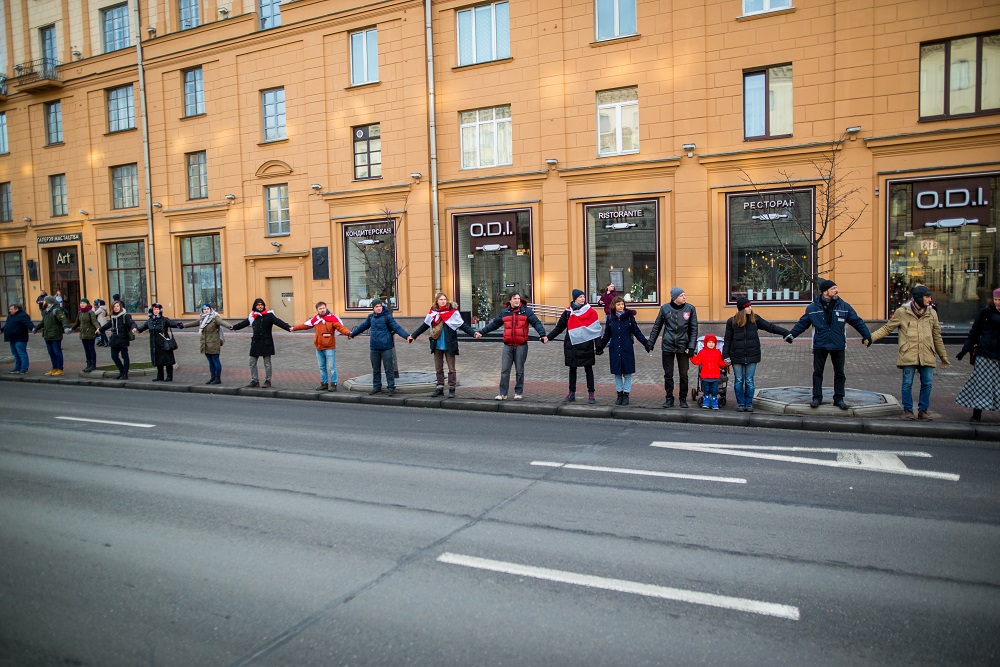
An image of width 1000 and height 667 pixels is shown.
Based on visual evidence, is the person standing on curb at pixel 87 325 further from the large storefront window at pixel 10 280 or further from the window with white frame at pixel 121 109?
the large storefront window at pixel 10 280

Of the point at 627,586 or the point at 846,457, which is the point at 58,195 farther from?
the point at 627,586

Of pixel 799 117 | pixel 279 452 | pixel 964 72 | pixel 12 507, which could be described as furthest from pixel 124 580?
pixel 964 72

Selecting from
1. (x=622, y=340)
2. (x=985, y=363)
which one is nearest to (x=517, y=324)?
(x=622, y=340)

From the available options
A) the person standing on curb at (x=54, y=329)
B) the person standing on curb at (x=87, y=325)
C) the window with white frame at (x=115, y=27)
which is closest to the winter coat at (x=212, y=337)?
the person standing on curb at (x=87, y=325)


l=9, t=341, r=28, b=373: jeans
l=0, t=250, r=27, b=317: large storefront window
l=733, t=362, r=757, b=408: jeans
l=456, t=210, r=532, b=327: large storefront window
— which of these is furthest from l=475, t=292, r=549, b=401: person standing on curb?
l=0, t=250, r=27, b=317: large storefront window

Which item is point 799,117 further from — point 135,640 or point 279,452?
point 135,640

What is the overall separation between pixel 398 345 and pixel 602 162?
8.41 meters

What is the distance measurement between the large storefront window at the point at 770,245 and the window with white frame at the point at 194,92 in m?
20.7

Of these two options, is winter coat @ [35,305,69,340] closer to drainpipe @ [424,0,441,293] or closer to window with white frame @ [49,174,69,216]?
drainpipe @ [424,0,441,293]

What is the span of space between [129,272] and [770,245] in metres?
25.9

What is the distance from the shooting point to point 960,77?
17.9 m

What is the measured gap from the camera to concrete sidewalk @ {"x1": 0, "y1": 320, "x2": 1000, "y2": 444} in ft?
35.7

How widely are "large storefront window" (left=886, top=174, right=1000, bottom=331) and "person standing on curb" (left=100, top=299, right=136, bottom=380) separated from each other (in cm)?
1927

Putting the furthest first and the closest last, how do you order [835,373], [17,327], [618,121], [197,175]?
[197,175]
[618,121]
[17,327]
[835,373]
